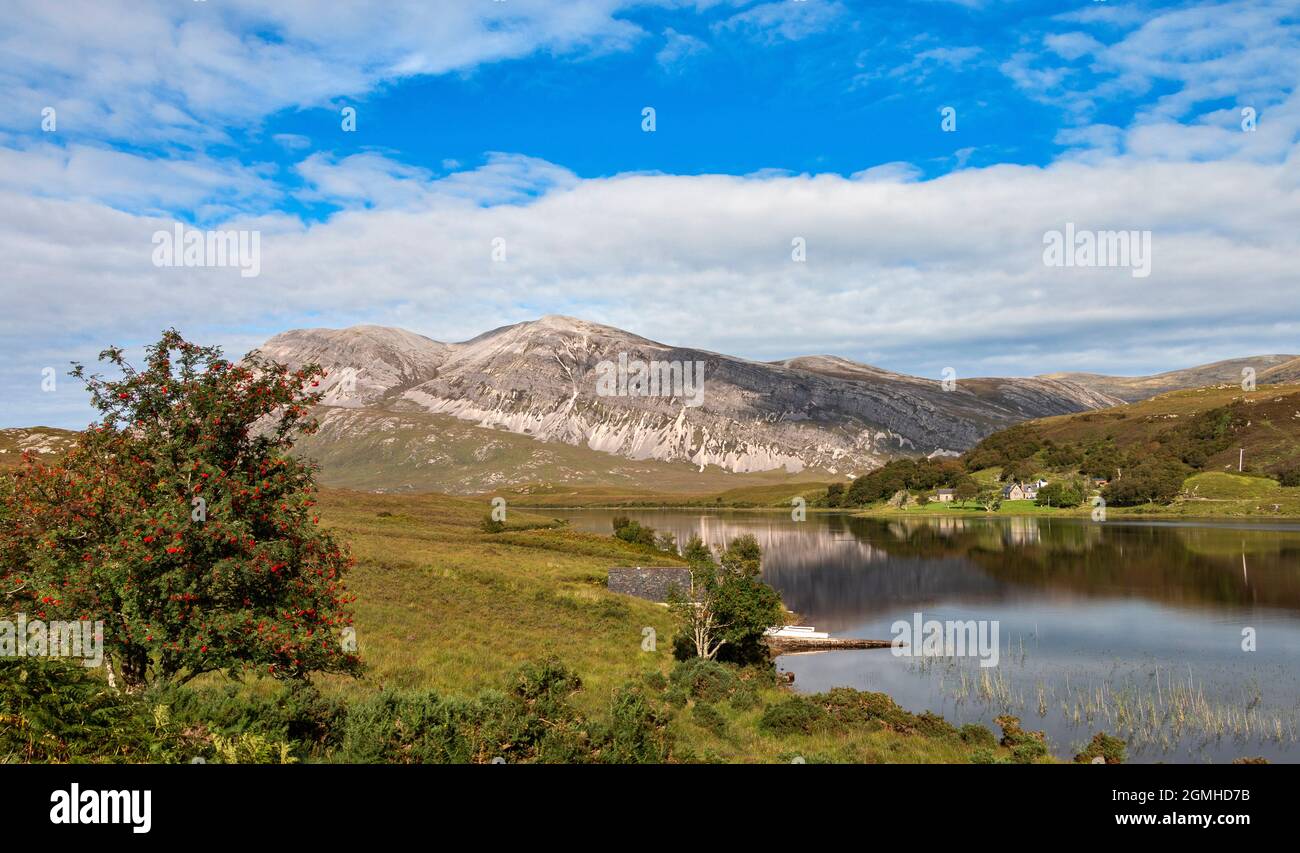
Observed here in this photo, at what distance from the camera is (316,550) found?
655 inches

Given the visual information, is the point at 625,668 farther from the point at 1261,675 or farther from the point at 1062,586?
the point at 1062,586

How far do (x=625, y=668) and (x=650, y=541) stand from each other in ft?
263

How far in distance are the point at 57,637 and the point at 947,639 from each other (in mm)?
61108

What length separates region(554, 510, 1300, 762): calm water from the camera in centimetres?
3859

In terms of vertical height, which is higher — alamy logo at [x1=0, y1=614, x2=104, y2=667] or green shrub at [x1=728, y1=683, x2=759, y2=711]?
alamy logo at [x1=0, y1=614, x2=104, y2=667]

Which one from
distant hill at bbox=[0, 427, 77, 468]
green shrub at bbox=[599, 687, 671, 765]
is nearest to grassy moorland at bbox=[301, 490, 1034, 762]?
green shrub at bbox=[599, 687, 671, 765]

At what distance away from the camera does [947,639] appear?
202 feet
